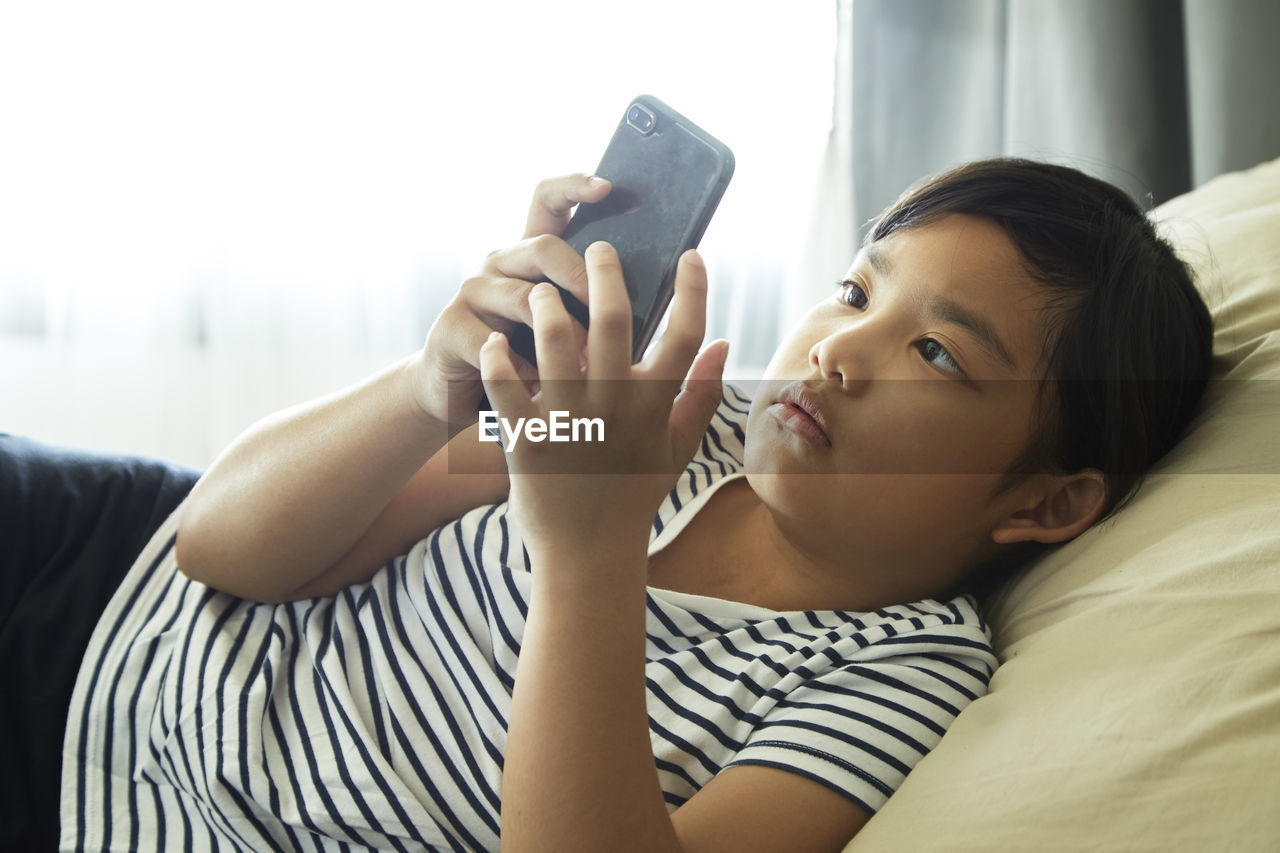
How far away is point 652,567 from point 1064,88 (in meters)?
1.32

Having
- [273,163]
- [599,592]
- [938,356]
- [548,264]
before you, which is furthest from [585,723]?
[273,163]

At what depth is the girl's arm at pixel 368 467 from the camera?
24.8 inches

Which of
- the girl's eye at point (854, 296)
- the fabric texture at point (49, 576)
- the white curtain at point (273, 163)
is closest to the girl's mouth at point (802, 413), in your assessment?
the girl's eye at point (854, 296)

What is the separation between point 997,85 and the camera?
1750 millimetres

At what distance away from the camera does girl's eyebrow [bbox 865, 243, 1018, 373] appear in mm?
716

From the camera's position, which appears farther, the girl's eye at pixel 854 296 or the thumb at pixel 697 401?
the girl's eye at pixel 854 296

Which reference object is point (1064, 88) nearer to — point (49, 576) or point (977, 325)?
point (977, 325)

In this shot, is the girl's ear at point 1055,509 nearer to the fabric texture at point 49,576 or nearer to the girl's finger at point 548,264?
the girl's finger at point 548,264

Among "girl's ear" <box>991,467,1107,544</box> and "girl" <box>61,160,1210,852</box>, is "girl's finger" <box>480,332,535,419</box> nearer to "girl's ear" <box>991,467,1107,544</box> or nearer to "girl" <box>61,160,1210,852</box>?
"girl" <box>61,160,1210,852</box>

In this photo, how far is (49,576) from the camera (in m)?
0.81

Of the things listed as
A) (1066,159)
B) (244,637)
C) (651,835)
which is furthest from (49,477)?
(1066,159)

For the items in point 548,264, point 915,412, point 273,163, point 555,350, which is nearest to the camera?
point 555,350

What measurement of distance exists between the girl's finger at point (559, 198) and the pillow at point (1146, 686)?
44 cm

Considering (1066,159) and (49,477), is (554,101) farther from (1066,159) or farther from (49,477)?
(49,477)
